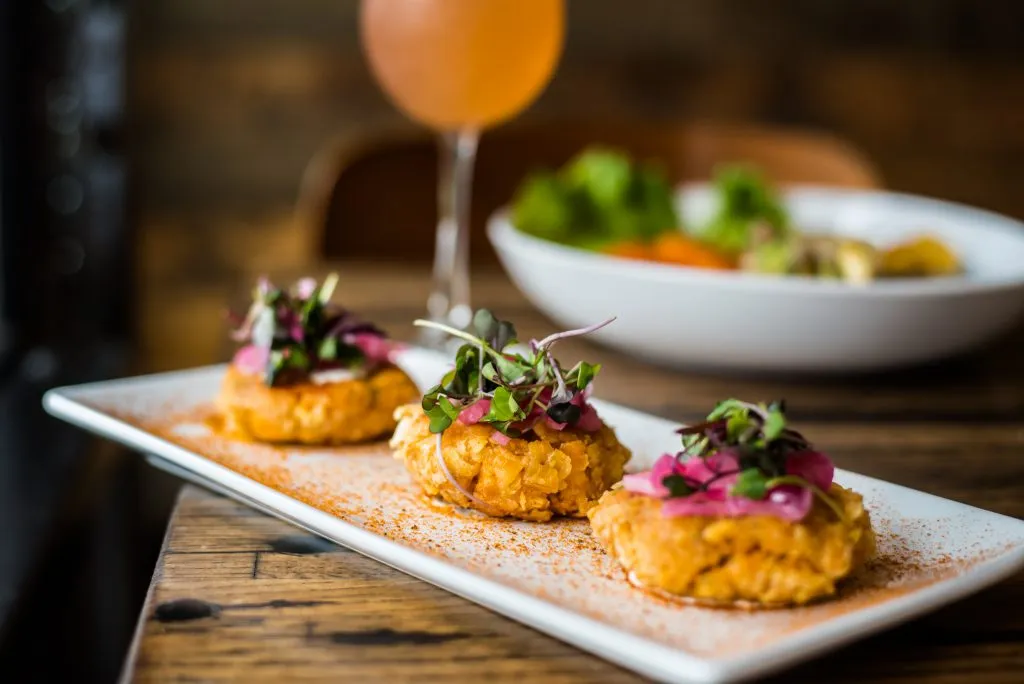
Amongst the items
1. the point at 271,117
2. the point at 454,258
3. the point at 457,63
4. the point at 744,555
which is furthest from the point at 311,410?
the point at 271,117

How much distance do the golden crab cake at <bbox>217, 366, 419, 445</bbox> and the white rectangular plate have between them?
2 cm

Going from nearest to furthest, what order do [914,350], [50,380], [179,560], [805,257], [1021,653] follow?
1. [1021,653]
2. [179,560]
3. [914,350]
4. [805,257]
5. [50,380]

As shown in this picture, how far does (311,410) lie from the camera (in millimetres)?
1072

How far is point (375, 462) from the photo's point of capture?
105cm

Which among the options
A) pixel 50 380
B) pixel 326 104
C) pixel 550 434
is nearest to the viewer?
pixel 550 434

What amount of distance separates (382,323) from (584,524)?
35.3 inches

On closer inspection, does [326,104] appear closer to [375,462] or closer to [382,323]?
[382,323]

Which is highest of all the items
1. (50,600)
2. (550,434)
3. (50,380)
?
(550,434)

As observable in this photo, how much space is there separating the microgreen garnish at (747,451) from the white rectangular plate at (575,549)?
74 mm

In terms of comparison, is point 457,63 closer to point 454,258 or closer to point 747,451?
point 454,258

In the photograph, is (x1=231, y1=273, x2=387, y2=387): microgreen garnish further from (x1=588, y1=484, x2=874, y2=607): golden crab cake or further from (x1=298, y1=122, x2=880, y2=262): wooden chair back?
(x1=298, y1=122, x2=880, y2=262): wooden chair back

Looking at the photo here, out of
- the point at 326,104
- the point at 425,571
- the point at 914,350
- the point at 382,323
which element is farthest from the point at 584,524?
the point at 326,104

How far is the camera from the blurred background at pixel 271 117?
2809mm

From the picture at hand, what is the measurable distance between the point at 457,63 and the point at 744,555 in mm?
1130
